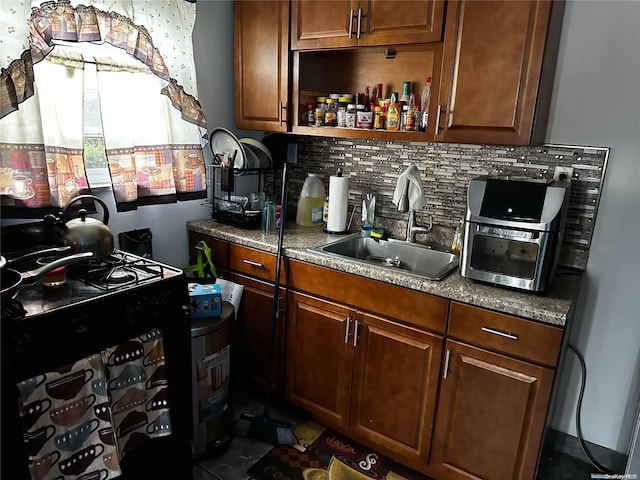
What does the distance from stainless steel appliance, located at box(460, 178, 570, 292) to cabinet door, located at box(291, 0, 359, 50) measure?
90 centimetres

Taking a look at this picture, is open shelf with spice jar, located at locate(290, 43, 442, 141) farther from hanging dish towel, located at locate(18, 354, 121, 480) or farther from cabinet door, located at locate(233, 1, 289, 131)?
hanging dish towel, located at locate(18, 354, 121, 480)

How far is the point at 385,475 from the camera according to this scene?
1.92 metres

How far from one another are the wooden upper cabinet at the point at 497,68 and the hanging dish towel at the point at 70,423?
156 centimetres

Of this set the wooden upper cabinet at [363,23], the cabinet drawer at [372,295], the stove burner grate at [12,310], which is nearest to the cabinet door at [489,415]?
the cabinet drawer at [372,295]

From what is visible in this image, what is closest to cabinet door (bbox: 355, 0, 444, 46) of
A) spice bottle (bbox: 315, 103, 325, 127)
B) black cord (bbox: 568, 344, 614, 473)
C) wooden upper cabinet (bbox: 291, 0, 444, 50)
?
wooden upper cabinet (bbox: 291, 0, 444, 50)

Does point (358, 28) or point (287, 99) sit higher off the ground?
point (358, 28)

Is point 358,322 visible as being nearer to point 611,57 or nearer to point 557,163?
point 557,163

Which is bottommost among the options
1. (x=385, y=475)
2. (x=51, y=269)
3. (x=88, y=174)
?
(x=385, y=475)

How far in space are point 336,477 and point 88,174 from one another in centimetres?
169

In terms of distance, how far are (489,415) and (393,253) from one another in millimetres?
871

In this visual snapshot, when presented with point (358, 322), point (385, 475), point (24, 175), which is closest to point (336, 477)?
point (385, 475)

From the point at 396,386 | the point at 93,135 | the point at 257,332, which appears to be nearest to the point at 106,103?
the point at 93,135

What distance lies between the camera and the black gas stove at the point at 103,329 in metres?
1.21

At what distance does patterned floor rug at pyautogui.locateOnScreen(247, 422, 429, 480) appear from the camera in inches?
75.2
